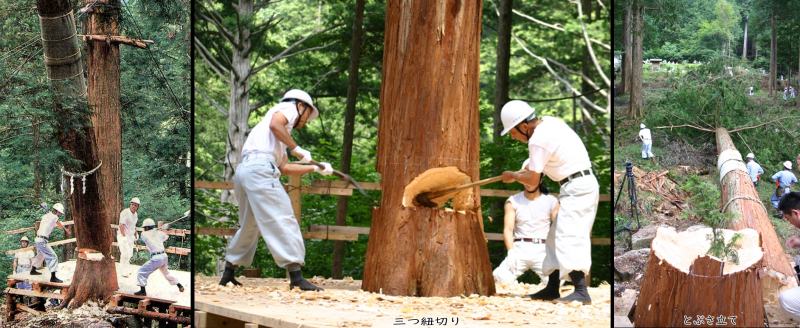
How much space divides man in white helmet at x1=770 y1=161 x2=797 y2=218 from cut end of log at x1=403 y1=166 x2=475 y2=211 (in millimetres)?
1917

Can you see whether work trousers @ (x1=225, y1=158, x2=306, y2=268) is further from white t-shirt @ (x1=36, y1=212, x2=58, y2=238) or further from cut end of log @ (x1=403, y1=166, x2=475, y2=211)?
white t-shirt @ (x1=36, y1=212, x2=58, y2=238)

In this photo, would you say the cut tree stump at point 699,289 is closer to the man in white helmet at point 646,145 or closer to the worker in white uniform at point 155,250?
the man in white helmet at point 646,145

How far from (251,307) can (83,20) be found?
2444 millimetres

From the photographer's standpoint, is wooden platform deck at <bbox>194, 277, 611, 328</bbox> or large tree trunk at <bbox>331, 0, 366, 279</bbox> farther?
large tree trunk at <bbox>331, 0, 366, 279</bbox>

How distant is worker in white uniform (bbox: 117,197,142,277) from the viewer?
15.9ft

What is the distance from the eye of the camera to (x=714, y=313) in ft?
12.6

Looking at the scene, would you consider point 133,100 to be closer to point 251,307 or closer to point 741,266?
point 251,307

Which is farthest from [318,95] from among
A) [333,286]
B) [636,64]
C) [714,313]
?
[714,313]

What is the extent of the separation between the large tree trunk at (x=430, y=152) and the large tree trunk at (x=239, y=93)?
261 inches

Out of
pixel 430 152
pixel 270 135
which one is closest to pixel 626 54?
pixel 430 152

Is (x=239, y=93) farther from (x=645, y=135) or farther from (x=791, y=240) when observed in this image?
(x=791, y=240)

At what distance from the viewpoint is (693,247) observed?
4.12 m

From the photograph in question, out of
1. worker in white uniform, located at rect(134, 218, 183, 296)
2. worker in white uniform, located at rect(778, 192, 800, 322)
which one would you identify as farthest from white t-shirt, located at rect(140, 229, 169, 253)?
worker in white uniform, located at rect(778, 192, 800, 322)

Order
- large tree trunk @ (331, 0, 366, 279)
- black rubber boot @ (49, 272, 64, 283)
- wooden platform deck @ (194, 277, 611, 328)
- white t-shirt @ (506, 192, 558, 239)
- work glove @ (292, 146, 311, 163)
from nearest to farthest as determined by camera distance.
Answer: wooden platform deck @ (194, 277, 611, 328)
work glove @ (292, 146, 311, 163)
black rubber boot @ (49, 272, 64, 283)
white t-shirt @ (506, 192, 558, 239)
large tree trunk @ (331, 0, 366, 279)
